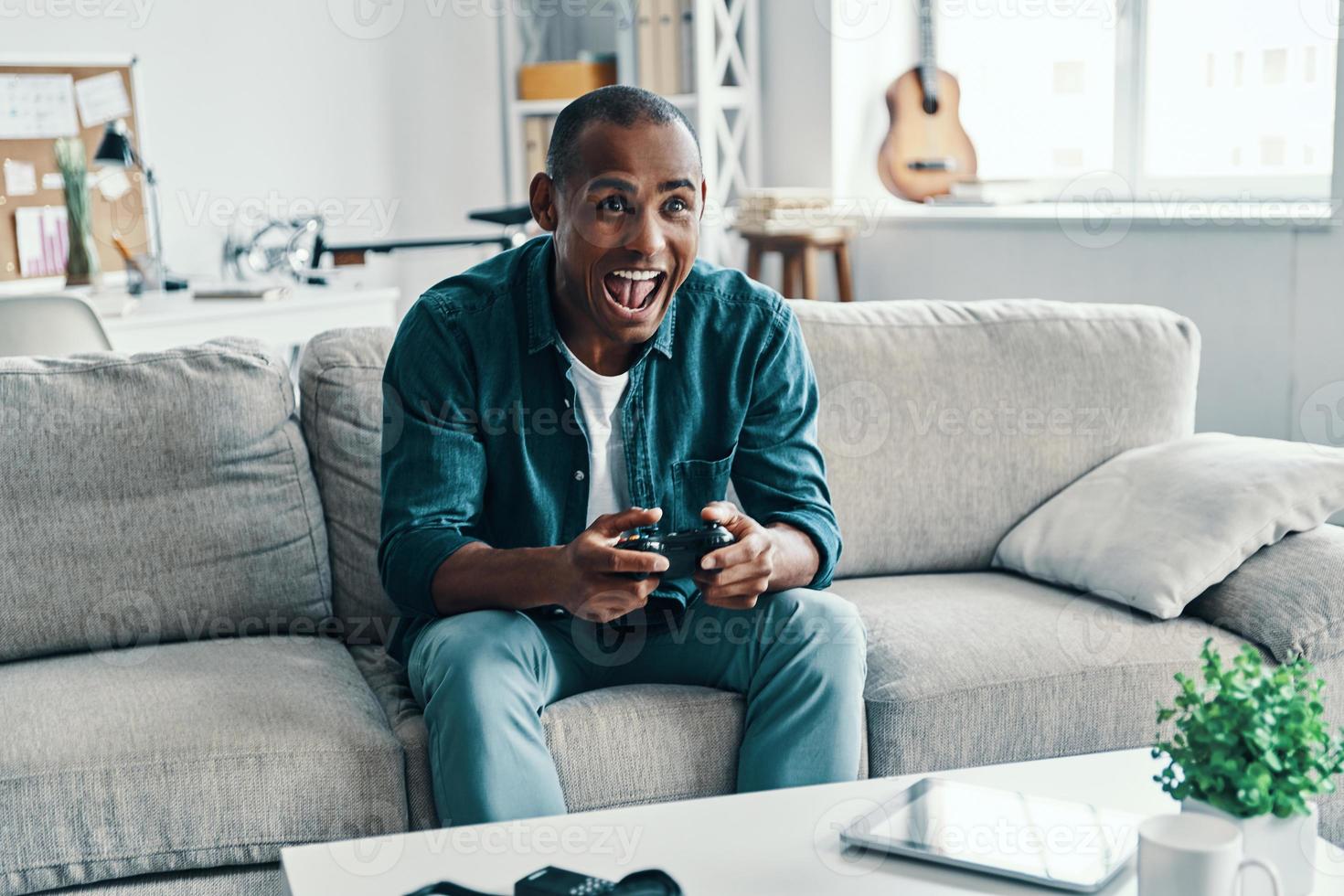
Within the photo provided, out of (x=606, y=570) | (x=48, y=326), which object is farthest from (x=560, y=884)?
(x=48, y=326)

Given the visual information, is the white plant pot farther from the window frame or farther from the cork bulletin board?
the cork bulletin board

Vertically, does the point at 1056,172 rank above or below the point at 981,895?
above

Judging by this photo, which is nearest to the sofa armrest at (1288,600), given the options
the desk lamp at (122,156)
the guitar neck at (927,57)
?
the guitar neck at (927,57)

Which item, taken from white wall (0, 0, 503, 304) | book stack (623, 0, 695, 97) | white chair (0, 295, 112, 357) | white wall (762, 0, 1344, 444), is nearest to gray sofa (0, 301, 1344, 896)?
white chair (0, 295, 112, 357)

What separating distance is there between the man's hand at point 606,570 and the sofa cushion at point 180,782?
0.88 ft

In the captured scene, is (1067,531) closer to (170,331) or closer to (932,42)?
(170,331)

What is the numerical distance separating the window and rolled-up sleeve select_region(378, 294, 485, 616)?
2.10m

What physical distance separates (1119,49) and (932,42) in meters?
0.52

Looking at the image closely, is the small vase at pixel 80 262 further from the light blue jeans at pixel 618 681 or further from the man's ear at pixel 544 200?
the light blue jeans at pixel 618 681

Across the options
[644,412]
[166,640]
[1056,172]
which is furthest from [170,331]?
[1056,172]

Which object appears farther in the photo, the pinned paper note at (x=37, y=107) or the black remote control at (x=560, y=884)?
the pinned paper note at (x=37, y=107)

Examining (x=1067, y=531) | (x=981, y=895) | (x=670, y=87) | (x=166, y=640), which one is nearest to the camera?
(x=981, y=895)

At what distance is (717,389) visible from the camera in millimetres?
1782

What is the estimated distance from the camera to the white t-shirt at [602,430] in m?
1.73
